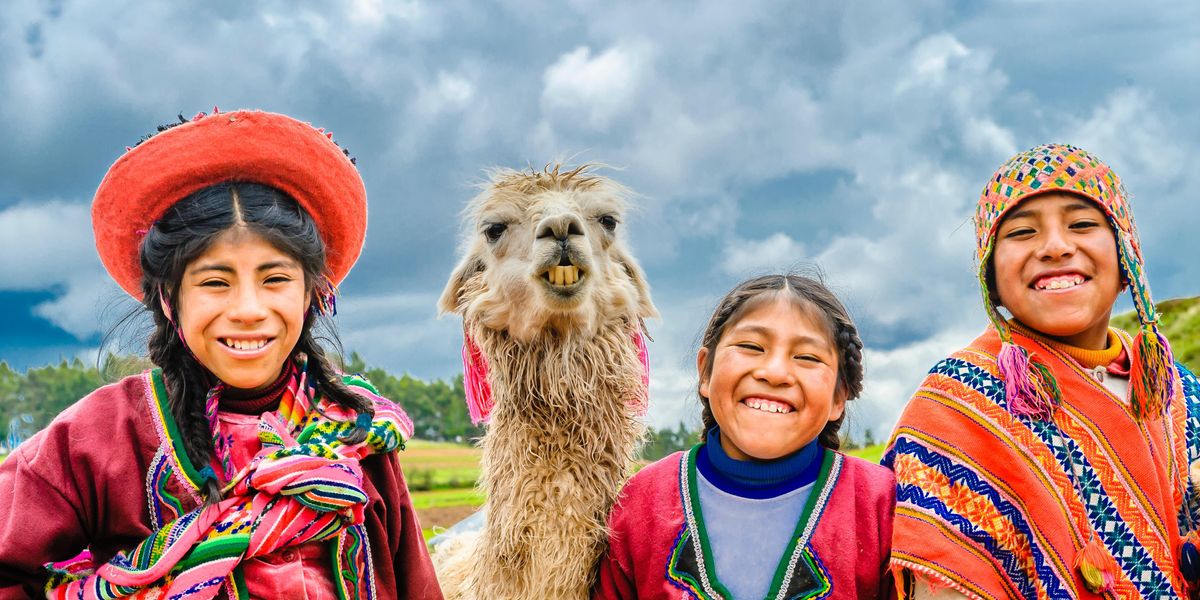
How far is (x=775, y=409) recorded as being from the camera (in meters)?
3.09

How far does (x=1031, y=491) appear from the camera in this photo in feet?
10.1

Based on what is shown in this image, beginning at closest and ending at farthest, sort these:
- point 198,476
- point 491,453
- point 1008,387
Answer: point 198,476 → point 1008,387 → point 491,453

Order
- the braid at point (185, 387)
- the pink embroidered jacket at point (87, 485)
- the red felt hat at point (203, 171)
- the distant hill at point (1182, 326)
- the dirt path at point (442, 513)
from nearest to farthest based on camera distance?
the pink embroidered jacket at point (87, 485), the braid at point (185, 387), the red felt hat at point (203, 171), the dirt path at point (442, 513), the distant hill at point (1182, 326)

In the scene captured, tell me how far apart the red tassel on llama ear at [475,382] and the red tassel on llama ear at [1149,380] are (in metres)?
2.29

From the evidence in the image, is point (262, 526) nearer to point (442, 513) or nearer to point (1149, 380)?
point (1149, 380)

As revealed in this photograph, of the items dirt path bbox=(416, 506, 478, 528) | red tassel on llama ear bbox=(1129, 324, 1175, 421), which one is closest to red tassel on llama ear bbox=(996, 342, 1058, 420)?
red tassel on llama ear bbox=(1129, 324, 1175, 421)

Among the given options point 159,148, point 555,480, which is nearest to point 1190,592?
point 555,480

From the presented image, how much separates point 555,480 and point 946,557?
1310 mm

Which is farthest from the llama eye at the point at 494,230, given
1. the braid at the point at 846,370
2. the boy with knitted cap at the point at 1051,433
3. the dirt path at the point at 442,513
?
the dirt path at the point at 442,513

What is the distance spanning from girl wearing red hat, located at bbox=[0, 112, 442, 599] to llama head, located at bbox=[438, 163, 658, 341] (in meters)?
0.74

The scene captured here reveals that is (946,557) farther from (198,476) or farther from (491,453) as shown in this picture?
(198,476)

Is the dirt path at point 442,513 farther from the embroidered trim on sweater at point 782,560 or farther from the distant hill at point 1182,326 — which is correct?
the embroidered trim on sweater at point 782,560

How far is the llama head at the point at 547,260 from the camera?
11.5 feet

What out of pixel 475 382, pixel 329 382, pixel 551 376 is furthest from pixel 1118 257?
pixel 329 382
